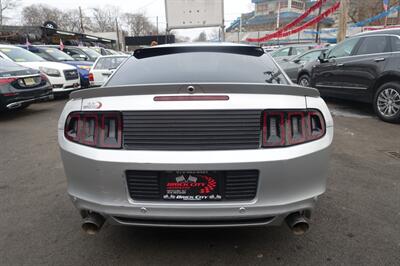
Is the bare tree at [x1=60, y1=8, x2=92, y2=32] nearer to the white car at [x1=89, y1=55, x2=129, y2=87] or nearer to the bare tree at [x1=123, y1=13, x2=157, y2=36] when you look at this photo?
the bare tree at [x1=123, y1=13, x2=157, y2=36]

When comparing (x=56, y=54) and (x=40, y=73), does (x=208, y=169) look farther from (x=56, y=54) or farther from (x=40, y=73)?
(x=56, y=54)

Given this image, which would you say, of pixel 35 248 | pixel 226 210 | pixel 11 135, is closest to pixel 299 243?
pixel 226 210

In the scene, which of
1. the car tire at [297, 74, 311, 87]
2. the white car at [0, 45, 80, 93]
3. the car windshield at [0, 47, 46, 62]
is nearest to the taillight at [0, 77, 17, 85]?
the white car at [0, 45, 80, 93]

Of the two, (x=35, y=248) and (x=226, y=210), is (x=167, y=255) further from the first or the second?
(x=35, y=248)

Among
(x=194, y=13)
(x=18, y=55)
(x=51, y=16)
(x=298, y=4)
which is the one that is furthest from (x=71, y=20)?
(x=18, y=55)

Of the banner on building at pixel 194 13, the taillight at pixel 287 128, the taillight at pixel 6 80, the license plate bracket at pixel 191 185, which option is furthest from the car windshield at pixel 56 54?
the taillight at pixel 287 128

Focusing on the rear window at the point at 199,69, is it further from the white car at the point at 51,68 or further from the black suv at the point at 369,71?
the white car at the point at 51,68

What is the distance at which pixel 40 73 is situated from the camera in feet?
25.5

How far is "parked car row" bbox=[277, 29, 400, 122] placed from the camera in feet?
19.8

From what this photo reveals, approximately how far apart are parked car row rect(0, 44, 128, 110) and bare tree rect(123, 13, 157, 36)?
258 feet

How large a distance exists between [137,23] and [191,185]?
9407 centimetres

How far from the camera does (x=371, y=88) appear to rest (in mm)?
6445

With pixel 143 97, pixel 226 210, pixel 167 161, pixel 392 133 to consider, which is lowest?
pixel 392 133

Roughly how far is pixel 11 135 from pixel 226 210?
544 cm
